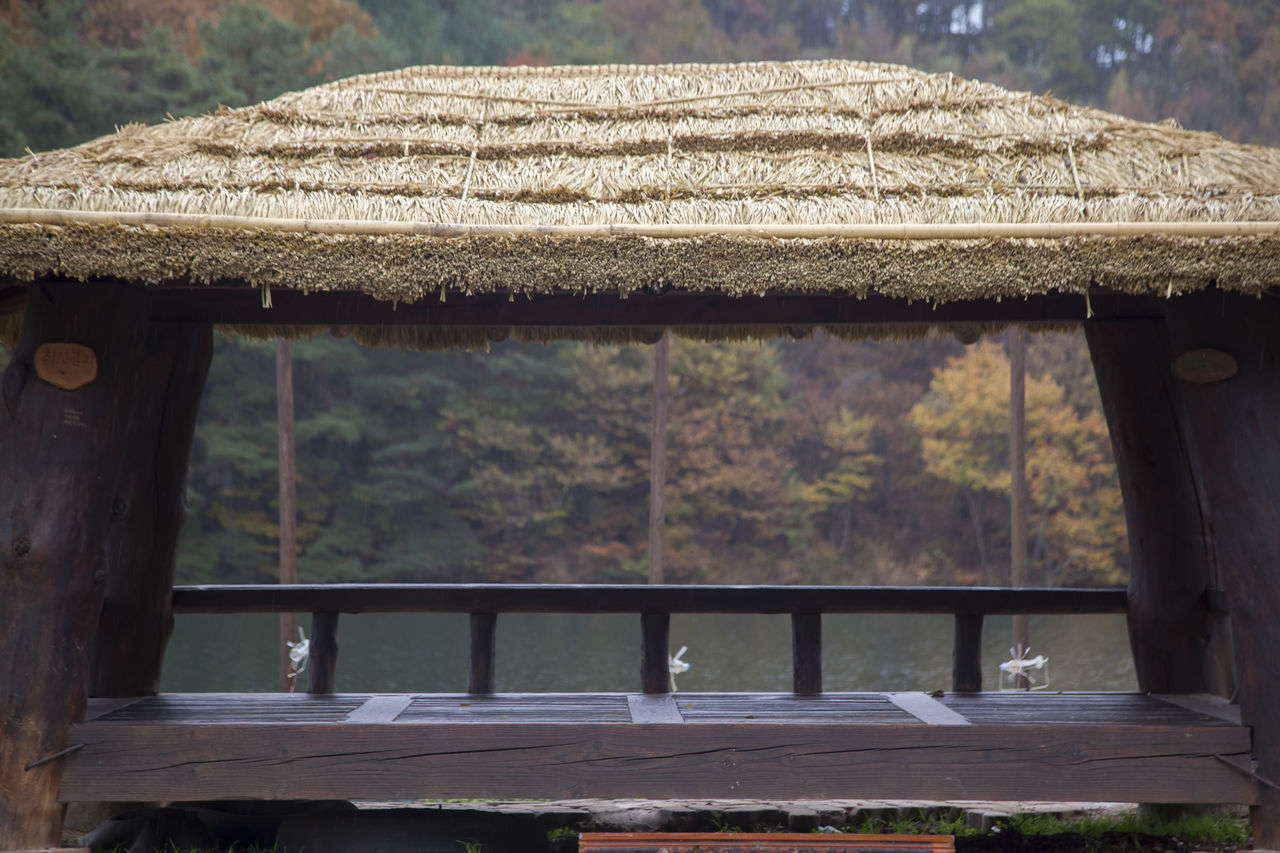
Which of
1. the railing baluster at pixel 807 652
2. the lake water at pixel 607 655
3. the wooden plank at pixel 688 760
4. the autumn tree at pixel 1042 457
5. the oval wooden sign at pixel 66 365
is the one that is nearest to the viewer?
the oval wooden sign at pixel 66 365

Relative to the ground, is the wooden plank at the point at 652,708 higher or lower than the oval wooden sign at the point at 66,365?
lower

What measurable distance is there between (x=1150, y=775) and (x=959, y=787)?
592 millimetres

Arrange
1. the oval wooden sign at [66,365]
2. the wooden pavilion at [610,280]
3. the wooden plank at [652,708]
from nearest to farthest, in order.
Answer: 1. the wooden pavilion at [610,280]
2. the oval wooden sign at [66,365]
3. the wooden plank at [652,708]

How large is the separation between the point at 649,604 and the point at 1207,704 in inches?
86.5

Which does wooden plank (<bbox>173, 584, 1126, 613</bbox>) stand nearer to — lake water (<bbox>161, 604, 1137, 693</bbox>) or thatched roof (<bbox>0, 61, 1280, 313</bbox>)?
thatched roof (<bbox>0, 61, 1280, 313</bbox>)

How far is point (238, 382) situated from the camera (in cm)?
1777

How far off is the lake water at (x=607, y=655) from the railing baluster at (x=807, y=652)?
793 cm

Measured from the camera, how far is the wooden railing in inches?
176

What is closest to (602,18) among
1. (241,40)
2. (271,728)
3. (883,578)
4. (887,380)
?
(241,40)

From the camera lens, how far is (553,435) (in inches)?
755

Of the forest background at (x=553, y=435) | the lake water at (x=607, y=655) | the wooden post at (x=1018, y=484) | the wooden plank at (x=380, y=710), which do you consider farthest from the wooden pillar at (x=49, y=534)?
the forest background at (x=553, y=435)

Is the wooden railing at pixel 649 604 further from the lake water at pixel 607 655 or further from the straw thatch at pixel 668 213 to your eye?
the lake water at pixel 607 655

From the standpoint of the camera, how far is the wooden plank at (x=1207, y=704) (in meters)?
3.51

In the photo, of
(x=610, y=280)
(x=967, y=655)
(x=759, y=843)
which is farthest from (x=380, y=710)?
(x=967, y=655)
